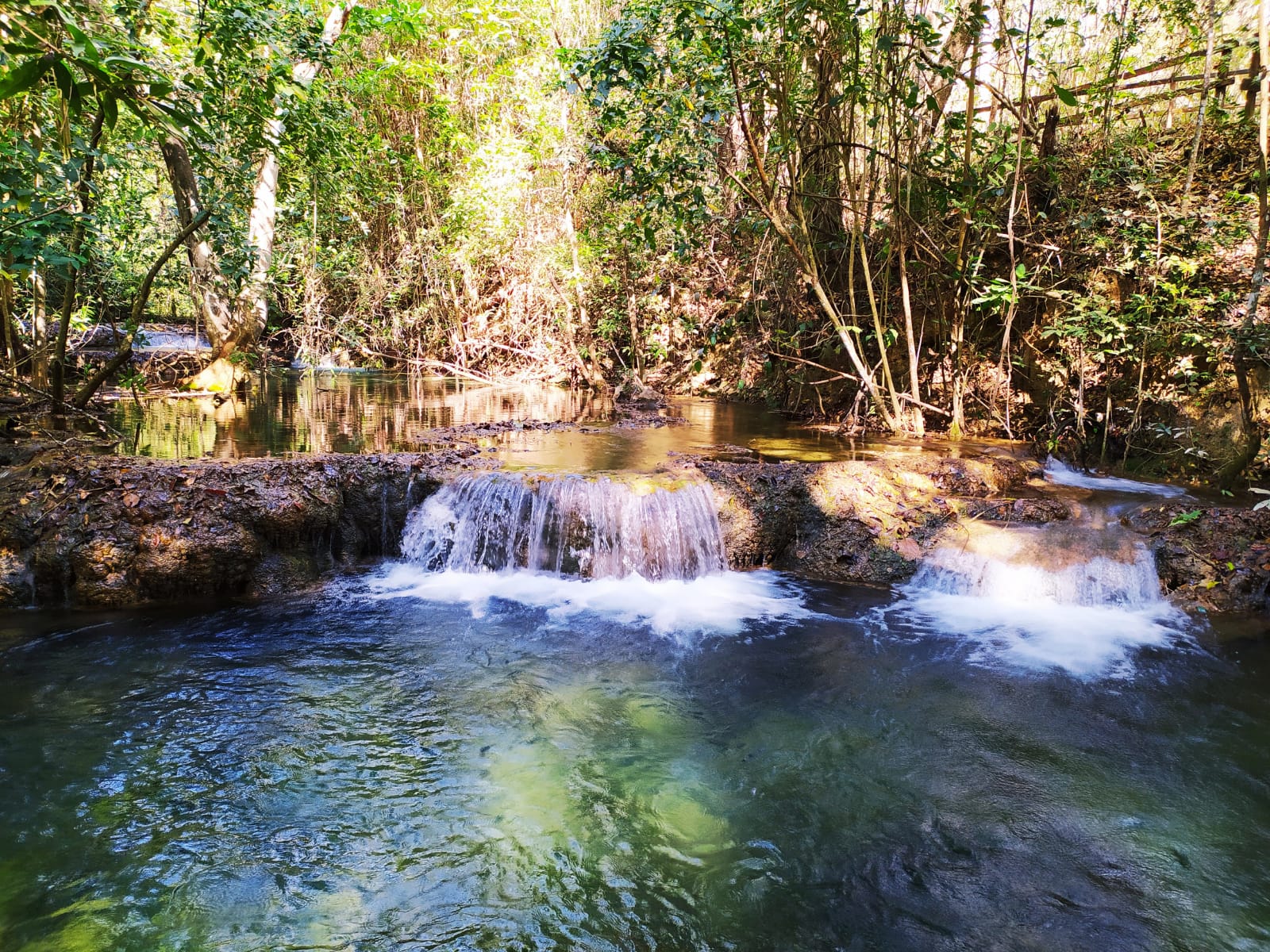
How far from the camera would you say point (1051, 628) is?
562 centimetres

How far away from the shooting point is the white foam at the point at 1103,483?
7.39 meters

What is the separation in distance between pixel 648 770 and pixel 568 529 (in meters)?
3.16

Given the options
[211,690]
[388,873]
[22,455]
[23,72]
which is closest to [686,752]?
[388,873]

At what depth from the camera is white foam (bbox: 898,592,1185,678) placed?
5113mm

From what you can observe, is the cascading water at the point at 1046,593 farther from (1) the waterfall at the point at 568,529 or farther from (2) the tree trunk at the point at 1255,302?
(2) the tree trunk at the point at 1255,302

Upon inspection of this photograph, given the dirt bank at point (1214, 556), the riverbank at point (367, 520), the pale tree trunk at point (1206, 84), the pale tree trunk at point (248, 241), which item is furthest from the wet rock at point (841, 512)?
the pale tree trunk at point (248, 241)

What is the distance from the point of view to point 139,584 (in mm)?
5562

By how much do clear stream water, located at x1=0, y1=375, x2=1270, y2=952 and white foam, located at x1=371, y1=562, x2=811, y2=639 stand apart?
5 cm

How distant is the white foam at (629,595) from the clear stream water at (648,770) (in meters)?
0.05

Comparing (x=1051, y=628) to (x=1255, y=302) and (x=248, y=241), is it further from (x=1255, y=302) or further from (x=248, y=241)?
(x=248, y=241)

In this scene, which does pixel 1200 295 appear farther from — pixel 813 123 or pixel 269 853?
pixel 269 853

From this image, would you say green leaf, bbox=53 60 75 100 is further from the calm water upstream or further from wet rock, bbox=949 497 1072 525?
wet rock, bbox=949 497 1072 525

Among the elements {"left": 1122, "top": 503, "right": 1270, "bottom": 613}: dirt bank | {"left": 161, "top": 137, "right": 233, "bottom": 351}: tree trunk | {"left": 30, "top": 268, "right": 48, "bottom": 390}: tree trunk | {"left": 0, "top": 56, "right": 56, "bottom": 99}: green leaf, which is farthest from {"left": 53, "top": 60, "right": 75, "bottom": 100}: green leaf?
{"left": 161, "top": 137, "right": 233, "bottom": 351}: tree trunk

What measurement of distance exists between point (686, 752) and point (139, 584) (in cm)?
444
